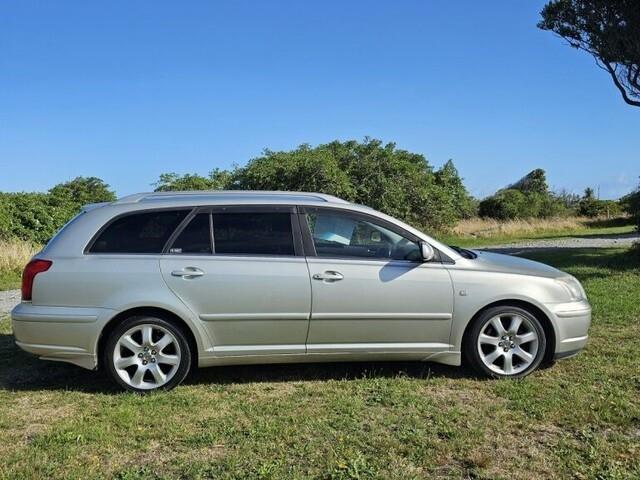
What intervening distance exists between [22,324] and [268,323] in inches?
78.7

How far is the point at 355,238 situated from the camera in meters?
5.32

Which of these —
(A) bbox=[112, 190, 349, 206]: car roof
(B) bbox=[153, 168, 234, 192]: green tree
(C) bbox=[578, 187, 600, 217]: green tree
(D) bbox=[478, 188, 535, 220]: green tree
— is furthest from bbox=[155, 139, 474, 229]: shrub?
(C) bbox=[578, 187, 600, 217]: green tree

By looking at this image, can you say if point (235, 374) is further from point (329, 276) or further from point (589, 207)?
point (589, 207)

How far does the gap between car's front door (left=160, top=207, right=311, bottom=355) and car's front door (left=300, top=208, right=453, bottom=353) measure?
15cm

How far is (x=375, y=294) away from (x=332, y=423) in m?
1.23

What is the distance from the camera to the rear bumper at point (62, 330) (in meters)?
4.93

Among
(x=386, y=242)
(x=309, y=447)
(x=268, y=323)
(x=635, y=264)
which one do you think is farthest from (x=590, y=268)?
(x=309, y=447)

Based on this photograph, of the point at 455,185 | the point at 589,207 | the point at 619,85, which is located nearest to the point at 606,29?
the point at 619,85

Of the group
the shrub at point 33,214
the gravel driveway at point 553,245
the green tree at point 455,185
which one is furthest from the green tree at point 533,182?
the shrub at point 33,214

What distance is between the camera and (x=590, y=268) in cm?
1208

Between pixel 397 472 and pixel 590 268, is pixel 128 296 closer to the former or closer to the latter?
pixel 397 472

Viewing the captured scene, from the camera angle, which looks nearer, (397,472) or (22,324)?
(397,472)

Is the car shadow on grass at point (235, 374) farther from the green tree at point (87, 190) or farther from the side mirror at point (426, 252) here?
the green tree at point (87, 190)

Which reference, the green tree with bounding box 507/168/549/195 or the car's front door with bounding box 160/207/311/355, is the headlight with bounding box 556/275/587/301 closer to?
the car's front door with bounding box 160/207/311/355
